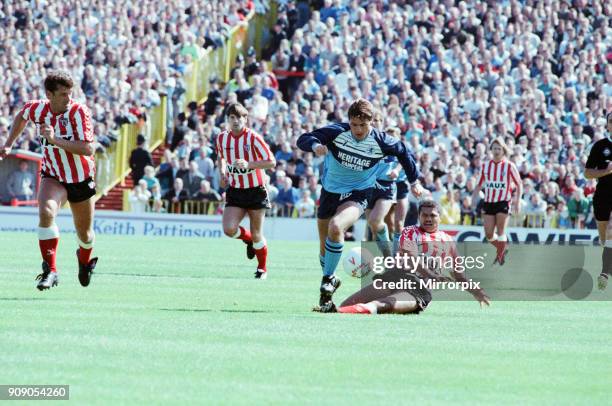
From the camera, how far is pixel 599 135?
98.8ft

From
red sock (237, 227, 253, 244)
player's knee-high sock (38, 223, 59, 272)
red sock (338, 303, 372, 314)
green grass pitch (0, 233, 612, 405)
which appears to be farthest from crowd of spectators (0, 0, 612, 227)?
red sock (338, 303, 372, 314)

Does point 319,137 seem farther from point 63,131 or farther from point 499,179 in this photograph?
point 499,179

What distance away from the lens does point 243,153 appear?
17641 mm

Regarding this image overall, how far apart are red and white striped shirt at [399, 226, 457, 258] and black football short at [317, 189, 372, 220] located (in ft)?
2.79

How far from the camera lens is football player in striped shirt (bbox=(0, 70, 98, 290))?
41.3 feet

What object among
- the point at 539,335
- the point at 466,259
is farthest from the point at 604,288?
the point at 539,335

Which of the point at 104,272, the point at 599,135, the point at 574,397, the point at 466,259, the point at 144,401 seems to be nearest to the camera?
the point at 144,401

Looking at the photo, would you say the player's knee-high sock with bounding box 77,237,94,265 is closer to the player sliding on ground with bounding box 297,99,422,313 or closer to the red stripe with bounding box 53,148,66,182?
the red stripe with bounding box 53,148,66,182

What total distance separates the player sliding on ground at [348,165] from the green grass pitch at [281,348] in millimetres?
752

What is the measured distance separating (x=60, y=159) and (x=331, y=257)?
2902 millimetres

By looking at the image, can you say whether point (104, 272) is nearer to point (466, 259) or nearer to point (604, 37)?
point (466, 259)

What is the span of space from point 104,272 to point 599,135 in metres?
16.0

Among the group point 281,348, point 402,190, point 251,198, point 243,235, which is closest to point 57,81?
point 281,348

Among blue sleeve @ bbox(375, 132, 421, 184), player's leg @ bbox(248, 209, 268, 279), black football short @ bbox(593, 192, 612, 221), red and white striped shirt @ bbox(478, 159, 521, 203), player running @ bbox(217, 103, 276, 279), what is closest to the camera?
blue sleeve @ bbox(375, 132, 421, 184)
